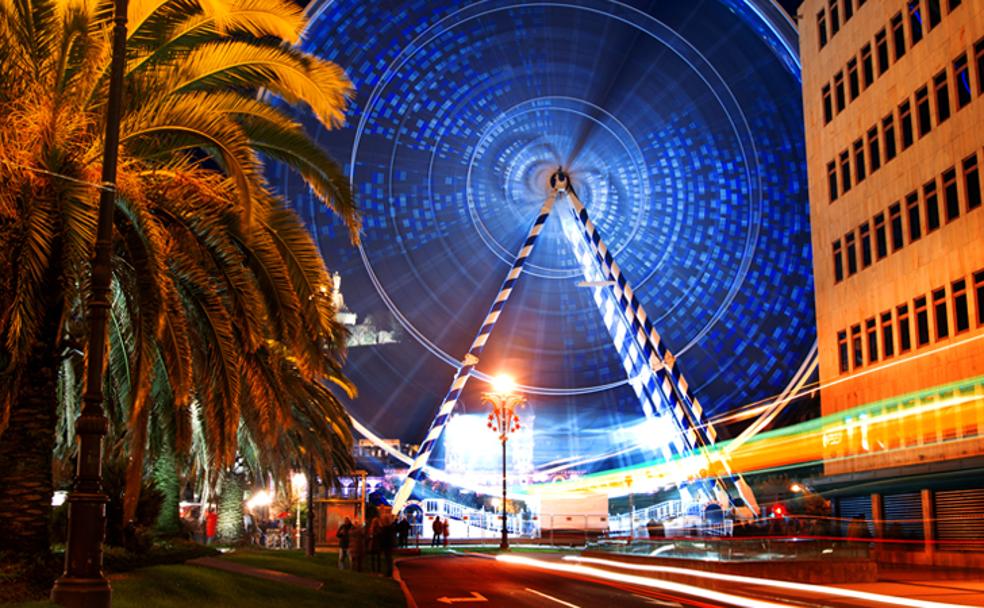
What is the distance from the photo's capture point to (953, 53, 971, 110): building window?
29.2 m

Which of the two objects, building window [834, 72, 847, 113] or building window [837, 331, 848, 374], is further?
building window [834, 72, 847, 113]

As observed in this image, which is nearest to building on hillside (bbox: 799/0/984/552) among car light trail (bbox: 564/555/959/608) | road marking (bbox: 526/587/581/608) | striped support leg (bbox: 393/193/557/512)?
car light trail (bbox: 564/555/959/608)

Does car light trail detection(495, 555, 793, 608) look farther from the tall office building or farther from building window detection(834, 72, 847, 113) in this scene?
building window detection(834, 72, 847, 113)

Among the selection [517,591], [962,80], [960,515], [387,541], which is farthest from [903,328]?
[517,591]

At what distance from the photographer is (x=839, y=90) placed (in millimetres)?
38656

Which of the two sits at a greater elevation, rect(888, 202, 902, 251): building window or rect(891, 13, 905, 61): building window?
rect(891, 13, 905, 61): building window

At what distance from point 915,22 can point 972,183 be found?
678cm

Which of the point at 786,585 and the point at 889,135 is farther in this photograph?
the point at 889,135

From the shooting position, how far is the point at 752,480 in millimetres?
69375

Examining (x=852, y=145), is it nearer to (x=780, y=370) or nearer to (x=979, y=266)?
(x=979, y=266)

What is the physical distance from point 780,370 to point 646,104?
→ 46.3 feet

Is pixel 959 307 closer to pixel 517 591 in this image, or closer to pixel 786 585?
pixel 786 585

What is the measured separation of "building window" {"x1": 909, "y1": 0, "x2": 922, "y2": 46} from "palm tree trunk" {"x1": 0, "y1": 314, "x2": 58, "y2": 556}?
28.4 metres

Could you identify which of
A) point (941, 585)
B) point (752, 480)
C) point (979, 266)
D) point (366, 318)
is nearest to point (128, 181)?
point (941, 585)
